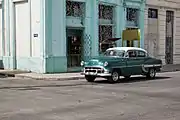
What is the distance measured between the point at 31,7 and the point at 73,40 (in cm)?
369

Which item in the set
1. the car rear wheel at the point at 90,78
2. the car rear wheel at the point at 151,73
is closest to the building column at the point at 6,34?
the car rear wheel at the point at 90,78

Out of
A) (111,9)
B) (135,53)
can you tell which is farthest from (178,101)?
(111,9)

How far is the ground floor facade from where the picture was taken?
23812 millimetres

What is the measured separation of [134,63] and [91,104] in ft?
28.2

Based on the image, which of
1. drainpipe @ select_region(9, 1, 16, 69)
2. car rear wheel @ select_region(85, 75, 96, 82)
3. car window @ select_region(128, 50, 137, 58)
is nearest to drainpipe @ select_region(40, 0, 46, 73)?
drainpipe @ select_region(9, 1, 16, 69)

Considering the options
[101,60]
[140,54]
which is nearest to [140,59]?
[140,54]

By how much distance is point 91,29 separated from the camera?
86.6ft

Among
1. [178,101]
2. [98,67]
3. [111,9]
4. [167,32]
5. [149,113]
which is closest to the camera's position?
[149,113]

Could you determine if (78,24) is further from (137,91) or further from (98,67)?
(137,91)

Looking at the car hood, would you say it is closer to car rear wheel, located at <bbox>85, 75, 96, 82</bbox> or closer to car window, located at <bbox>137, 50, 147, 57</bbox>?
car rear wheel, located at <bbox>85, 75, 96, 82</bbox>

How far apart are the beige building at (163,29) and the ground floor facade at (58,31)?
8.81ft

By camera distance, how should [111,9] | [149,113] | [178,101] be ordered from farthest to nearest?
1. [111,9]
2. [178,101]
3. [149,113]

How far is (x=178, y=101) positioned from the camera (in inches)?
485

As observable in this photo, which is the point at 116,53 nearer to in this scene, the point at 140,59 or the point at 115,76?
the point at 115,76
